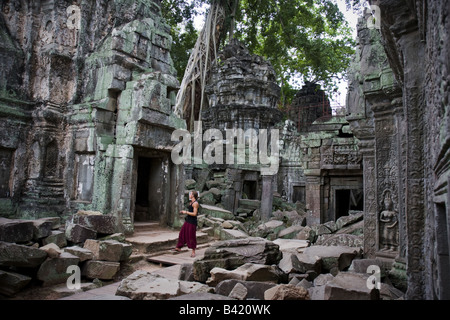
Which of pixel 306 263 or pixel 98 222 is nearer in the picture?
pixel 306 263

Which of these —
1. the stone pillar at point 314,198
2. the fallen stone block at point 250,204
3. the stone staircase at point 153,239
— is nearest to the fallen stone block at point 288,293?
the stone staircase at point 153,239

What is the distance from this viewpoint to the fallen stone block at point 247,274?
3.95m

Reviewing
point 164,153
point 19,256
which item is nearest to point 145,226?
point 164,153

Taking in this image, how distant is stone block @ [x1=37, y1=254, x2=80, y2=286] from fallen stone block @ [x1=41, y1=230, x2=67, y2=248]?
2.47 feet

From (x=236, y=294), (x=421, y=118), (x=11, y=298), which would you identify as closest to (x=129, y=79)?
(x=11, y=298)

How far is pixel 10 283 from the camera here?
165 inches

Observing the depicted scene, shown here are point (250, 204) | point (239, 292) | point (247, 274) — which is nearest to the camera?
point (239, 292)

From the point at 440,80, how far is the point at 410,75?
39.2 inches

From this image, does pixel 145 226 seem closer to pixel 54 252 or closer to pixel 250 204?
pixel 54 252

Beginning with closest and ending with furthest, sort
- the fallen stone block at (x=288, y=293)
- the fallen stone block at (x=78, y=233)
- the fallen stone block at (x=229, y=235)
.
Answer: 1. the fallen stone block at (x=288, y=293)
2. the fallen stone block at (x=78, y=233)
3. the fallen stone block at (x=229, y=235)

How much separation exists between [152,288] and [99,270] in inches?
72.8

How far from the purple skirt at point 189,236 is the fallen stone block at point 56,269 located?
2.17 m

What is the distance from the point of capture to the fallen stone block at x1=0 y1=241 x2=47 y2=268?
4.22 m

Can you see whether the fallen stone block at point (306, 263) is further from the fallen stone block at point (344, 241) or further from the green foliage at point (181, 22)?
the green foliage at point (181, 22)
